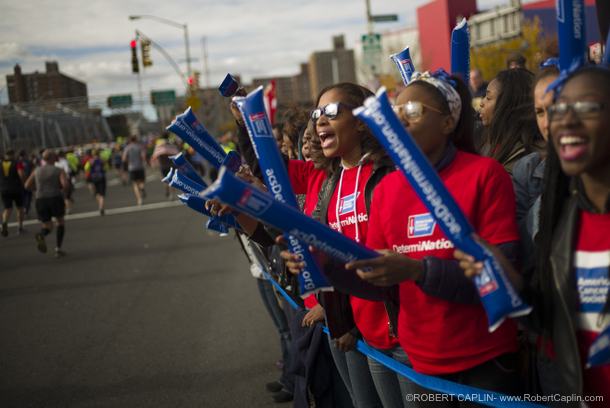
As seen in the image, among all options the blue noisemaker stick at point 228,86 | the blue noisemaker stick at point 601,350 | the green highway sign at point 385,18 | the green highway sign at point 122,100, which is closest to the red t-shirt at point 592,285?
the blue noisemaker stick at point 601,350

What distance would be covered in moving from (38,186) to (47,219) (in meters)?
0.71

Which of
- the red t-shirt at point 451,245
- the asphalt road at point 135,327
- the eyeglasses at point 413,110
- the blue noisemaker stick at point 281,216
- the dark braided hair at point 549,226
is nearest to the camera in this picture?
the blue noisemaker stick at point 281,216

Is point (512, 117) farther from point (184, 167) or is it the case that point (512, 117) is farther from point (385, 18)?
point (385, 18)

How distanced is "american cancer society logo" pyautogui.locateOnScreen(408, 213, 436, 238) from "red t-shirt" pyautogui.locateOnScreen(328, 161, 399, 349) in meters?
0.48

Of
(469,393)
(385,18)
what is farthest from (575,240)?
(385,18)

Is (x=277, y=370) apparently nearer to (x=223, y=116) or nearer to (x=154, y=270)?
(x=154, y=270)

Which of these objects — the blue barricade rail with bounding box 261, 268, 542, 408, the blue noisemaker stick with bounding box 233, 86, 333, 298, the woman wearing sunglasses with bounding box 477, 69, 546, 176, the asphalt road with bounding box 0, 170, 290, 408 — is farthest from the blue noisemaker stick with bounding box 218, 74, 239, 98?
the asphalt road with bounding box 0, 170, 290, 408

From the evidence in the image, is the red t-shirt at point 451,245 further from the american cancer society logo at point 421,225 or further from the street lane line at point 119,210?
the street lane line at point 119,210

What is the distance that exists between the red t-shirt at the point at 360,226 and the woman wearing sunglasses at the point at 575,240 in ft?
2.49

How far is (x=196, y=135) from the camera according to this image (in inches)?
98.7

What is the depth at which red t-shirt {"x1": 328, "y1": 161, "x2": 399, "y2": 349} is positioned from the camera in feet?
7.25

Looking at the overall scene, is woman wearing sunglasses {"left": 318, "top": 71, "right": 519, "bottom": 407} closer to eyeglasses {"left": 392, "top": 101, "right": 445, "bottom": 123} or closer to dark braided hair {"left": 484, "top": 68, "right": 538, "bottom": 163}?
eyeglasses {"left": 392, "top": 101, "right": 445, "bottom": 123}

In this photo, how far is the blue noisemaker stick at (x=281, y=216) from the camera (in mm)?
1250

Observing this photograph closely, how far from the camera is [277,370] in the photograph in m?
4.61
